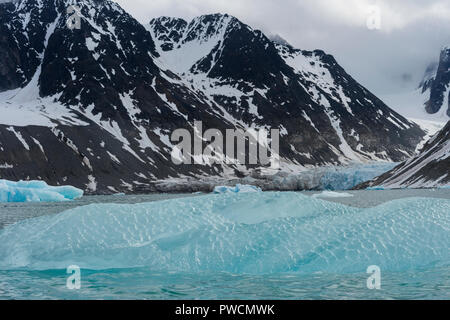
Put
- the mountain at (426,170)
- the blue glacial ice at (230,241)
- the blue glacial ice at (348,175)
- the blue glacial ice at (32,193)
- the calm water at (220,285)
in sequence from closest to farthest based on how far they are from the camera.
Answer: the calm water at (220,285)
the blue glacial ice at (230,241)
the blue glacial ice at (32,193)
the mountain at (426,170)
the blue glacial ice at (348,175)

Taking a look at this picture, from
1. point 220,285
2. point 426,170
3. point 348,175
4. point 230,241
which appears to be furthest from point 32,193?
point 348,175

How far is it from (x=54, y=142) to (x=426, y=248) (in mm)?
190105

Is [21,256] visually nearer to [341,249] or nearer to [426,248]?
[341,249]

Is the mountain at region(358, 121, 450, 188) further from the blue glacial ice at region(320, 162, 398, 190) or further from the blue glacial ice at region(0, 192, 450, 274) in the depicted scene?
the blue glacial ice at region(0, 192, 450, 274)

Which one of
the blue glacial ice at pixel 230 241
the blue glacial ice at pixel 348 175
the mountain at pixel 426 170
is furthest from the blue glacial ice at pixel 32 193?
the blue glacial ice at pixel 348 175

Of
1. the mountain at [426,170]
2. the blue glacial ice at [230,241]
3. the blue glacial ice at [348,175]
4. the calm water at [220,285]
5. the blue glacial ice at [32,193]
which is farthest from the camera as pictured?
the blue glacial ice at [348,175]

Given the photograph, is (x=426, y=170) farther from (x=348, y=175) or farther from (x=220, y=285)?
(x=220, y=285)

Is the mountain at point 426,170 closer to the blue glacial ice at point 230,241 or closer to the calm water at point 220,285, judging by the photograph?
the blue glacial ice at point 230,241

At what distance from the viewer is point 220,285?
1466 cm

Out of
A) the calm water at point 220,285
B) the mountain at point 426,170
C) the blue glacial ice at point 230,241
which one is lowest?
the calm water at point 220,285

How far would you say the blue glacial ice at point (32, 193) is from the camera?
333ft

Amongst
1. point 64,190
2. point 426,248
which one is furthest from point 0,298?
point 64,190

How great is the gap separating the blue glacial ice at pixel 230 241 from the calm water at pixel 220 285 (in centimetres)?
61

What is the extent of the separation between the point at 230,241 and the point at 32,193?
94.3 metres
